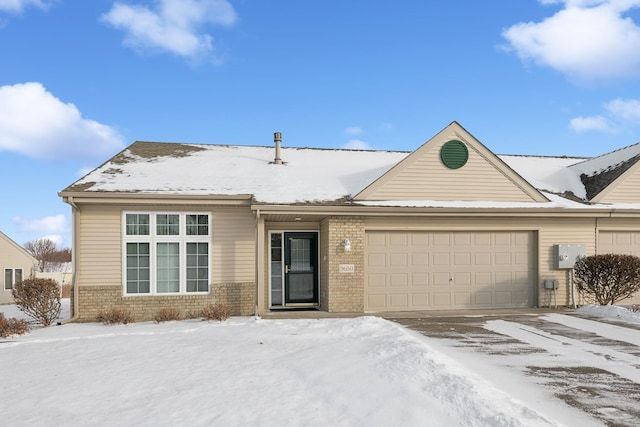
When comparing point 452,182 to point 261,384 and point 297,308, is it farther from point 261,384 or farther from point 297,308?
point 261,384

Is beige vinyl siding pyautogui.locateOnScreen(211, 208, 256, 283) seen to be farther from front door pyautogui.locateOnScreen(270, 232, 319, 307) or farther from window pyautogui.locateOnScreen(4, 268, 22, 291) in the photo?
window pyautogui.locateOnScreen(4, 268, 22, 291)

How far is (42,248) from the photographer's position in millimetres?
63781

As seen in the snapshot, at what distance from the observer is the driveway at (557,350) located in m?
5.45

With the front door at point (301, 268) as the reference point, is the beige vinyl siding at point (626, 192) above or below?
above

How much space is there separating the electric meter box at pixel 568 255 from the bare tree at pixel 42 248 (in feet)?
211

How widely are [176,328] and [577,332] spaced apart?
8117 mm

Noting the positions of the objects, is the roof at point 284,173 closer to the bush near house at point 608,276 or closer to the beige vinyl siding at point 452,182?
the beige vinyl siding at point 452,182

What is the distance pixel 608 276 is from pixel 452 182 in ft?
14.9

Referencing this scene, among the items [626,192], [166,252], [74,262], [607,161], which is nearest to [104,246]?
[74,262]

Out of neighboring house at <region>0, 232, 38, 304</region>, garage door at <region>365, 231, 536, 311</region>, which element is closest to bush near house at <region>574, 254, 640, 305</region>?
garage door at <region>365, 231, 536, 311</region>

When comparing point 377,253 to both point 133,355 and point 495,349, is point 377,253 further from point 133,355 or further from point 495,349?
point 133,355

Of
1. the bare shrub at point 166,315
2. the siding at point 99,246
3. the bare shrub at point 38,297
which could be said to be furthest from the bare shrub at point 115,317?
the bare shrub at point 38,297

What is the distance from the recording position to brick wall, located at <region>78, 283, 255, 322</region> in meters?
11.3

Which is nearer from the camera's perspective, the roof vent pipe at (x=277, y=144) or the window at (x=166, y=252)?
the window at (x=166, y=252)
